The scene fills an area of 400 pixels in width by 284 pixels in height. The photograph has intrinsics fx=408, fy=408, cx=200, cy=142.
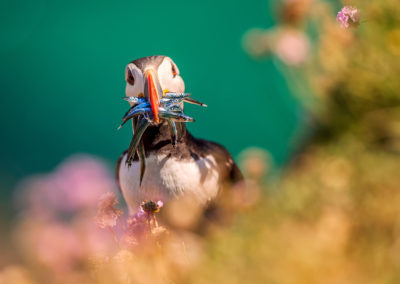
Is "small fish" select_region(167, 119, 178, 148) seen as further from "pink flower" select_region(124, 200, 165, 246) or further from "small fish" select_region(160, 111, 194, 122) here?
"pink flower" select_region(124, 200, 165, 246)

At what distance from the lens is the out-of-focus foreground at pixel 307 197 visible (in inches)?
15.0

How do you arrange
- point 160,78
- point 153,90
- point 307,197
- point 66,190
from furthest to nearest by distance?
1. point 160,78
2. point 153,90
3. point 66,190
4. point 307,197

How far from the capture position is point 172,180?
54.7 inches

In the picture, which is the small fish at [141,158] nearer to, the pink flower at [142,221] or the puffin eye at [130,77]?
the puffin eye at [130,77]

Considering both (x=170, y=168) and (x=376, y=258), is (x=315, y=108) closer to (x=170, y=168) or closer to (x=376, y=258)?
(x=376, y=258)

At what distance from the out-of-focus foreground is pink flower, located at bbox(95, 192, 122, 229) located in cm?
27

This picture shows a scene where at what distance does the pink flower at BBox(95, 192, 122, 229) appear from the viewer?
1.03 meters

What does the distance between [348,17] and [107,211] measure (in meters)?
0.73

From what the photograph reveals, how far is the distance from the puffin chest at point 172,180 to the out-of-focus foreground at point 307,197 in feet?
2.04

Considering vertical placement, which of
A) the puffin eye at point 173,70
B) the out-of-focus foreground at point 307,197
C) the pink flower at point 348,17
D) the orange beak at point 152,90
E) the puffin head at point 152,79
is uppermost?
the puffin eye at point 173,70

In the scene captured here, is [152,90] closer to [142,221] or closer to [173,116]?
[173,116]

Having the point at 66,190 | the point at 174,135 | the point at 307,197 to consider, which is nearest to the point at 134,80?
the point at 174,135

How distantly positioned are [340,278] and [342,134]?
218 millimetres

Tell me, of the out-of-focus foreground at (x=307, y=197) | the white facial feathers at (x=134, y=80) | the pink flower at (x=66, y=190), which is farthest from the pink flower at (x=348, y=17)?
the white facial feathers at (x=134, y=80)
